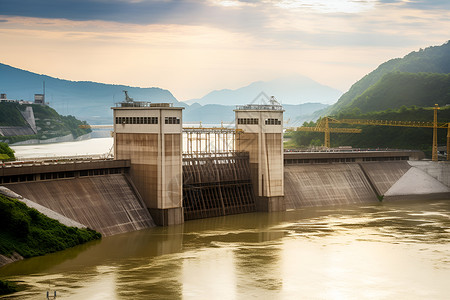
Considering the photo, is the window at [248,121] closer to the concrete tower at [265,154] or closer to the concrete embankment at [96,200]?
the concrete tower at [265,154]

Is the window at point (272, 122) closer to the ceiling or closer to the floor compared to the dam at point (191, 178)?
closer to the ceiling

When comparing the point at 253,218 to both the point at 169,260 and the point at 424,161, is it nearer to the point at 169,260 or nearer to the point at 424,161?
the point at 169,260

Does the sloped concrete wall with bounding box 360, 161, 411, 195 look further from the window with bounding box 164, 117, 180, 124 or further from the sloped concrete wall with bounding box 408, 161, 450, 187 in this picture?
the window with bounding box 164, 117, 180, 124

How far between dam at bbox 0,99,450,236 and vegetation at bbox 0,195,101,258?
9.88ft

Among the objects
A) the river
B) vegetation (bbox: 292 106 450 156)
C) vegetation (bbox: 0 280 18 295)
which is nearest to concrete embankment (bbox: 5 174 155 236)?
the river

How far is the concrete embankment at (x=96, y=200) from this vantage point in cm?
5803

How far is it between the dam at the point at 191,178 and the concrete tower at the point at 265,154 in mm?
117

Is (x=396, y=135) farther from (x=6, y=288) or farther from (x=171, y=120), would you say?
(x=6, y=288)

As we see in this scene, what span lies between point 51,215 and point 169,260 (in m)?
10.8

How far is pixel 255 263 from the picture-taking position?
2071 inches

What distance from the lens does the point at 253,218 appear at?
74438 millimetres

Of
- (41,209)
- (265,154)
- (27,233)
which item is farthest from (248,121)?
(27,233)

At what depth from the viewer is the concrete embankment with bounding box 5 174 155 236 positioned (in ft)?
190

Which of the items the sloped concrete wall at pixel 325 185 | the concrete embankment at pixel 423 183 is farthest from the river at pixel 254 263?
the concrete embankment at pixel 423 183
